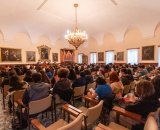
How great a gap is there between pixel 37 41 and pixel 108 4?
30.0ft

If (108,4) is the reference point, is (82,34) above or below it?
below

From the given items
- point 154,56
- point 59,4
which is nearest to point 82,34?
point 59,4

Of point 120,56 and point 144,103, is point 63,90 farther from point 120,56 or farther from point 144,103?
point 120,56

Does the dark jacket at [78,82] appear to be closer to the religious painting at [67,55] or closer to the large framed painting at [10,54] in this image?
the large framed painting at [10,54]

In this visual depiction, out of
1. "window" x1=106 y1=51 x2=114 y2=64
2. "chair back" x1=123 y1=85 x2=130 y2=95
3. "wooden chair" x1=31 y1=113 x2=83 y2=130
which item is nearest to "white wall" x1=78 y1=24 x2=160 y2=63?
"window" x1=106 y1=51 x2=114 y2=64

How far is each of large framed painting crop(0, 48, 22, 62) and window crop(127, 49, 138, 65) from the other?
11178mm

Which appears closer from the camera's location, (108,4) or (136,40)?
(108,4)

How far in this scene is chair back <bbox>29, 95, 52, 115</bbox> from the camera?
2711 mm

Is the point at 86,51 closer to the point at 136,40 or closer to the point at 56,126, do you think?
the point at 136,40

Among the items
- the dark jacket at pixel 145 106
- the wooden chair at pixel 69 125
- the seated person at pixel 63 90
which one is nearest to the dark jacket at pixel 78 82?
the seated person at pixel 63 90

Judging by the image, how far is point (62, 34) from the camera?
1633 centimetres

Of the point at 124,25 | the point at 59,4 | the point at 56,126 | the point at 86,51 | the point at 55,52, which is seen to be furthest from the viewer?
the point at 86,51

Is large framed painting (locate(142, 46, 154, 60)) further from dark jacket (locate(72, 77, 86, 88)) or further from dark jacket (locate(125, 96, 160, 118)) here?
dark jacket (locate(125, 96, 160, 118))

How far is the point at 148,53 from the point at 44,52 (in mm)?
10897
